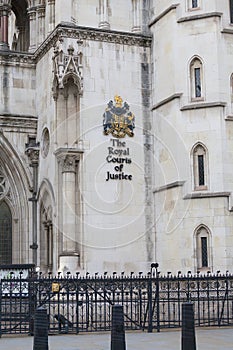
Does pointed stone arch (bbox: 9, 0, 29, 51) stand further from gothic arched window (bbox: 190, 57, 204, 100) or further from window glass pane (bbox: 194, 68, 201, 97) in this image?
window glass pane (bbox: 194, 68, 201, 97)

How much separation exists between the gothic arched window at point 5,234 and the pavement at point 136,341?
37.3ft

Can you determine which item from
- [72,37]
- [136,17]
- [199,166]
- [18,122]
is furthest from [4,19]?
[199,166]

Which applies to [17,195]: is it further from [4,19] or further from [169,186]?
[4,19]

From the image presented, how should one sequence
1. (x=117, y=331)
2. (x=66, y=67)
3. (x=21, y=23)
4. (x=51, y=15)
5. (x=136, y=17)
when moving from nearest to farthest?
(x=117, y=331), (x=66, y=67), (x=51, y=15), (x=136, y=17), (x=21, y=23)

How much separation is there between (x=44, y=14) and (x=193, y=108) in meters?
8.76

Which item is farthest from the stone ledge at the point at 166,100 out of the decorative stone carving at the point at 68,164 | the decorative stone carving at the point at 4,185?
the decorative stone carving at the point at 4,185

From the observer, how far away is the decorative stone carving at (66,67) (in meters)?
26.2

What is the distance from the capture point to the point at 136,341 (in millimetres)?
16125

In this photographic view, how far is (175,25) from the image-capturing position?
26609 mm

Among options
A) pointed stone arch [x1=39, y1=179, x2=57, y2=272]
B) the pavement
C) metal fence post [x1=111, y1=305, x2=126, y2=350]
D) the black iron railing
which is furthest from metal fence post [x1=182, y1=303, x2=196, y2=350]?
pointed stone arch [x1=39, y1=179, x2=57, y2=272]

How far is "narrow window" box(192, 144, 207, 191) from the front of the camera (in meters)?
25.4

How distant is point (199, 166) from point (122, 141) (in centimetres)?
342

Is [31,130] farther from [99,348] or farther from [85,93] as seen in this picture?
[99,348]

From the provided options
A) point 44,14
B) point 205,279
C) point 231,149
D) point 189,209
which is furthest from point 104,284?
point 44,14
